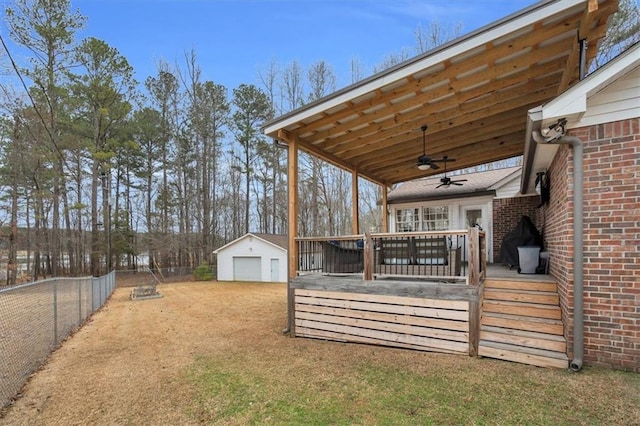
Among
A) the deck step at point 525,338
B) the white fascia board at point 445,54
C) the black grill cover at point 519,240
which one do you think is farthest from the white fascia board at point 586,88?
the black grill cover at point 519,240

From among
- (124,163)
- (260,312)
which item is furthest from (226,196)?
(260,312)

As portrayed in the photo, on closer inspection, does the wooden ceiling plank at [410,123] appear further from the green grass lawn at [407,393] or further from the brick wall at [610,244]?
the green grass lawn at [407,393]

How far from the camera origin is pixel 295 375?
400 centimetres

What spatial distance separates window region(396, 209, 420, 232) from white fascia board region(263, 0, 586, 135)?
629 cm

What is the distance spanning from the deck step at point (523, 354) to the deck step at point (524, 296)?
2.89 feet

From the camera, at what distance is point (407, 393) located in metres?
3.39

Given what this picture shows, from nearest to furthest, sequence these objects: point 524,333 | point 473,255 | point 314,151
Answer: point 524,333 < point 473,255 < point 314,151

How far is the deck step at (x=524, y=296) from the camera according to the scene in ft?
15.2

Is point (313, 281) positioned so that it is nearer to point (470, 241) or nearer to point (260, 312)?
point (470, 241)

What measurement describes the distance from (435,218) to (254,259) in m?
11.8

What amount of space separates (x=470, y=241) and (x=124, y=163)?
24.1 meters

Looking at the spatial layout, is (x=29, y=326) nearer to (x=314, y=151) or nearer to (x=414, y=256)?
(x=314, y=151)

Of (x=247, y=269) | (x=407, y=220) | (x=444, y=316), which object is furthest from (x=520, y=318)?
(x=247, y=269)

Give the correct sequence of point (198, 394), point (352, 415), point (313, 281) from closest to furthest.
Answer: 1. point (352, 415)
2. point (198, 394)
3. point (313, 281)
